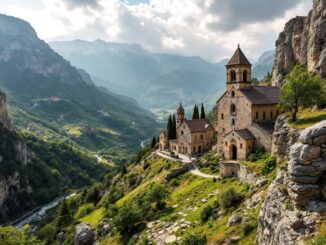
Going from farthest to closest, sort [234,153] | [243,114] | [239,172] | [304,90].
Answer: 1. [243,114]
2. [234,153]
3. [239,172]
4. [304,90]

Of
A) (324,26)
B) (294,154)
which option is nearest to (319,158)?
(294,154)

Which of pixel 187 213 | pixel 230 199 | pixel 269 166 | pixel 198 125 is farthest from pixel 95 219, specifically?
pixel 269 166

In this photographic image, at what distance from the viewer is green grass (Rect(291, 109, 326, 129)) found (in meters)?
47.1

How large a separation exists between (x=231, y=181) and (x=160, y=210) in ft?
47.8

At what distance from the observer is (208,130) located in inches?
3775

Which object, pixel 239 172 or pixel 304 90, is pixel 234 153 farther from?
pixel 304 90

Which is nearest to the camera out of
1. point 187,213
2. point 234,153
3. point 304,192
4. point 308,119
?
point 304,192

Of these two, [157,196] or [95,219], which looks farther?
[95,219]

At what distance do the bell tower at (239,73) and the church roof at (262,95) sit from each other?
1904 mm

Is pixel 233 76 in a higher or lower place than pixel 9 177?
higher

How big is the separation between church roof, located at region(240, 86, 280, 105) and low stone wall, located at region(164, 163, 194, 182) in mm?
23109

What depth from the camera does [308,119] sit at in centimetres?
4997

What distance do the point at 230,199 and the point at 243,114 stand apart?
32.2m

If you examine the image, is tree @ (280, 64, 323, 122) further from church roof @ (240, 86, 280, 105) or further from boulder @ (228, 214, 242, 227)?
boulder @ (228, 214, 242, 227)
